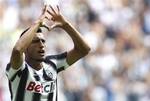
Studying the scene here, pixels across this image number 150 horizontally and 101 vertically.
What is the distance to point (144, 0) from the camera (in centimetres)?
1828

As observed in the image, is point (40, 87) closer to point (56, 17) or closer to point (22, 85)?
point (22, 85)

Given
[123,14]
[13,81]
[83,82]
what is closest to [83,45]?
[13,81]

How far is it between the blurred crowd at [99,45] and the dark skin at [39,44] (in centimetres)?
522

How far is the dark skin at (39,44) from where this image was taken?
883 cm

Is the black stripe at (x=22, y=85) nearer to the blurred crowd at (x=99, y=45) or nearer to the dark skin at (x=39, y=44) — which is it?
the dark skin at (x=39, y=44)

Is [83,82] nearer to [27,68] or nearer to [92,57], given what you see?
[92,57]

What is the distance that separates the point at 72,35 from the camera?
30.5ft

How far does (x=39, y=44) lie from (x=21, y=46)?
14.2 inches

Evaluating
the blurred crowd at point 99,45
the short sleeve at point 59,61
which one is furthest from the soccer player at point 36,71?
the blurred crowd at point 99,45

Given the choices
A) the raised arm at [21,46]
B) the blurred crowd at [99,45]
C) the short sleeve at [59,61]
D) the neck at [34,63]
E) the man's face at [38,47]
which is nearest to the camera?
the raised arm at [21,46]

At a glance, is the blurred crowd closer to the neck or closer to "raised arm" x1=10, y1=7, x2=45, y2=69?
the neck

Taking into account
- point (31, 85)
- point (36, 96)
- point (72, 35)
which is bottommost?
point (36, 96)

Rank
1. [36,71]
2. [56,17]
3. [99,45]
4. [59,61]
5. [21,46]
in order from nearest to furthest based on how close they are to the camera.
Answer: [21,46] → [56,17] → [36,71] → [59,61] → [99,45]

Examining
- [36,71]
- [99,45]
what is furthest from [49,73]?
[99,45]
